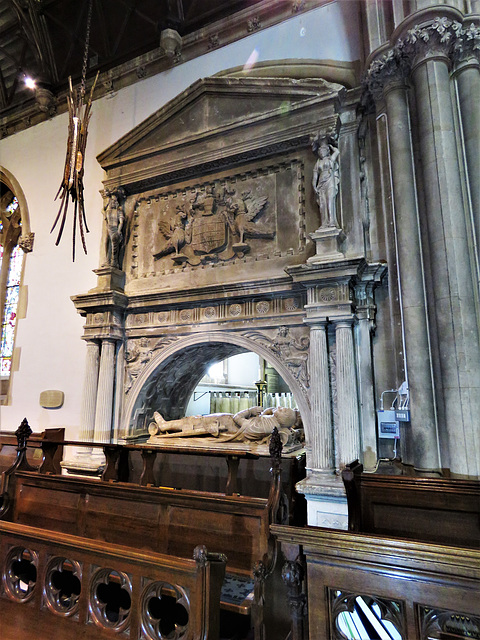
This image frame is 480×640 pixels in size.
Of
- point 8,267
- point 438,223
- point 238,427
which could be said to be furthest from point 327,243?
point 8,267

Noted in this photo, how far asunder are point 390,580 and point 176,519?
168 cm

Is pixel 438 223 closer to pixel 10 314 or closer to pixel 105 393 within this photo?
pixel 105 393

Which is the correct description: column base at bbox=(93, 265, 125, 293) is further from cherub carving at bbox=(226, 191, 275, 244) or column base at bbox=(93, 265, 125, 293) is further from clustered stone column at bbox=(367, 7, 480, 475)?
clustered stone column at bbox=(367, 7, 480, 475)

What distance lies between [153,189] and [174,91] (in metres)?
1.66

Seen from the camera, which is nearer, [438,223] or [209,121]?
[438,223]

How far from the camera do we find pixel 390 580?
4.59 ft

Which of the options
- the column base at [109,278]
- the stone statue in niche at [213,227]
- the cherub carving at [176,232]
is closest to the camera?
the stone statue in niche at [213,227]

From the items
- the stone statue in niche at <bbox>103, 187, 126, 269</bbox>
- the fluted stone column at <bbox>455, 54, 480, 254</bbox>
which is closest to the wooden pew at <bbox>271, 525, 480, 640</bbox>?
the fluted stone column at <bbox>455, 54, 480, 254</bbox>

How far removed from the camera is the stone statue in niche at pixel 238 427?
473 centimetres

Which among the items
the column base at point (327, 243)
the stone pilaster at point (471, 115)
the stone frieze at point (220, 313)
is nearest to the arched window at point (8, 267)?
the stone frieze at point (220, 313)

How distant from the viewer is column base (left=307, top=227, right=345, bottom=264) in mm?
4363

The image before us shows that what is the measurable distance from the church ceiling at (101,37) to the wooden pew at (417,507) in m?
5.83

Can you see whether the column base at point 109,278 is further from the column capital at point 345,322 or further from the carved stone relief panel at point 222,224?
the column capital at point 345,322

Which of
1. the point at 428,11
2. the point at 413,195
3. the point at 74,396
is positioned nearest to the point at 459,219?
the point at 413,195
